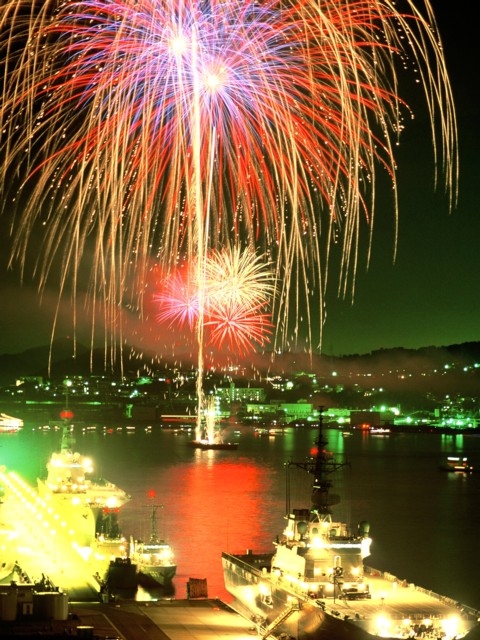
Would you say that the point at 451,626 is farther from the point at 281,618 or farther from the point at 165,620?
the point at 165,620

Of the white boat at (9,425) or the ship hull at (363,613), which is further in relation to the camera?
the white boat at (9,425)

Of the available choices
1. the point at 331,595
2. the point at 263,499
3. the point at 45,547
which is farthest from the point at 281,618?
the point at 263,499

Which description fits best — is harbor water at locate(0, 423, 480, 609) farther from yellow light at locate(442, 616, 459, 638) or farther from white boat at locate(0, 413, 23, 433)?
white boat at locate(0, 413, 23, 433)

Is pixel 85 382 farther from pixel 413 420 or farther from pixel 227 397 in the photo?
pixel 413 420

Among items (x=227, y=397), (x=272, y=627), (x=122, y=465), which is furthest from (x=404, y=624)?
(x=227, y=397)

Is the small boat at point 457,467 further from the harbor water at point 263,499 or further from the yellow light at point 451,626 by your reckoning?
the yellow light at point 451,626

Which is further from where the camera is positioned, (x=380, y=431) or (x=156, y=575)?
(x=380, y=431)

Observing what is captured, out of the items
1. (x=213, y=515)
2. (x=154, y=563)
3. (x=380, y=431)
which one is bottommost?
(x=213, y=515)

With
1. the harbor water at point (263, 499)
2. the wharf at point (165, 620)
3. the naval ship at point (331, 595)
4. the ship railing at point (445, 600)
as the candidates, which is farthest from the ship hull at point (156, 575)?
the ship railing at point (445, 600)

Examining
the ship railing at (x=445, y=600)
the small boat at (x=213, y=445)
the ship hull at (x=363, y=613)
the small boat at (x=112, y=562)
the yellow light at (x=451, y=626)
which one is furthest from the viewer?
the small boat at (x=213, y=445)
